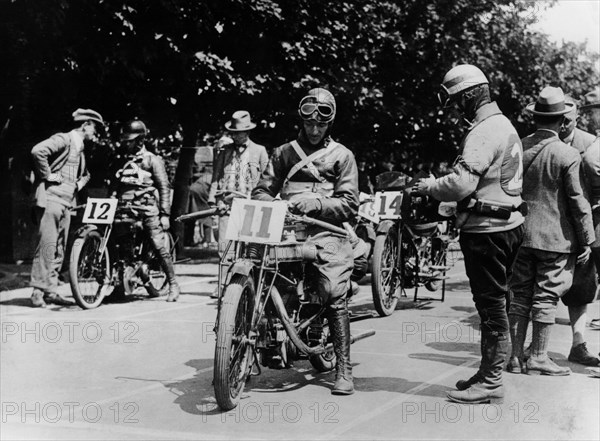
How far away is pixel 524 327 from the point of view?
6.86 m

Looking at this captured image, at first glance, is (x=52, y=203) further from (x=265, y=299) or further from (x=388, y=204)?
(x=265, y=299)

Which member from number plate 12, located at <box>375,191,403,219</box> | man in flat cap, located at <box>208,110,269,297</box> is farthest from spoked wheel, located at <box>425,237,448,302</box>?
man in flat cap, located at <box>208,110,269,297</box>

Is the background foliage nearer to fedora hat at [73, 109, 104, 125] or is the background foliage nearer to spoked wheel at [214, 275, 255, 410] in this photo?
fedora hat at [73, 109, 104, 125]

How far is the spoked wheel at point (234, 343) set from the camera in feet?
17.4

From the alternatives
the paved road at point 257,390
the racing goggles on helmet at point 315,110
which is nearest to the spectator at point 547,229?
the paved road at point 257,390

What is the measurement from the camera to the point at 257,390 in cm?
616

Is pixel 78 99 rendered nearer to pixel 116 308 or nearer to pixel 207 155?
pixel 116 308

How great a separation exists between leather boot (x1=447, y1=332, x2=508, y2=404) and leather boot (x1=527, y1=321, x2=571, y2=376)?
0.96m

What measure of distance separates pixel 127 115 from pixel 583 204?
10572mm

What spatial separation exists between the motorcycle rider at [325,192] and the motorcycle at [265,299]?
0.34 feet

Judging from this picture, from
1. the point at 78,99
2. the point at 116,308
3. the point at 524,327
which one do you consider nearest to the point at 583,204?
the point at 524,327

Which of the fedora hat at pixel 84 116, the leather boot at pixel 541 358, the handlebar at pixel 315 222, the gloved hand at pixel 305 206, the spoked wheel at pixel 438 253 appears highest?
the fedora hat at pixel 84 116

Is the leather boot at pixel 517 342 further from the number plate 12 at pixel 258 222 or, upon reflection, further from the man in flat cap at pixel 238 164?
the man in flat cap at pixel 238 164

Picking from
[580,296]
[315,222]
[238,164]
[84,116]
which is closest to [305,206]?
[315,222]
